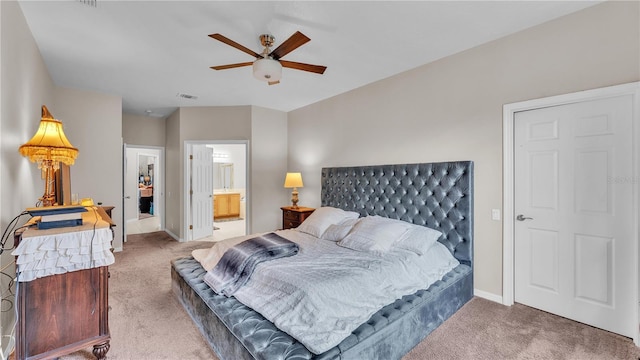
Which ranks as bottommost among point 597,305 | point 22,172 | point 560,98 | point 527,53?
point 597,305

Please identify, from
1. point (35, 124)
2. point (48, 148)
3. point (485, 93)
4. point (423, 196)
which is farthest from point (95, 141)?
point (485, 93)

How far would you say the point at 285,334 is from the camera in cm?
171

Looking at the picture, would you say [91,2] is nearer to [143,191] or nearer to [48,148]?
[48,148]

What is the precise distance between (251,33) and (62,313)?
2.67m

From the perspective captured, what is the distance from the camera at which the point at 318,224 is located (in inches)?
143

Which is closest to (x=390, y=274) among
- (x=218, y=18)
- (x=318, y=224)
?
(x=318, y=224)

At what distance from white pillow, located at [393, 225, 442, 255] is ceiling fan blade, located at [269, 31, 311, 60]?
2128mm

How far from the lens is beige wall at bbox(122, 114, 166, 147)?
6.08m

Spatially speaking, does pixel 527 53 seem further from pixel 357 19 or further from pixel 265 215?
pixel 265 215

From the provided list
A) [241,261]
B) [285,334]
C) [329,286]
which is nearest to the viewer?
[285,334]

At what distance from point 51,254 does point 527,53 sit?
411cm

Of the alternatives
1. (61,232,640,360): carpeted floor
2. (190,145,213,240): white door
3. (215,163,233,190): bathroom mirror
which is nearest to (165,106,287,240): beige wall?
(190,145,213,240): white door

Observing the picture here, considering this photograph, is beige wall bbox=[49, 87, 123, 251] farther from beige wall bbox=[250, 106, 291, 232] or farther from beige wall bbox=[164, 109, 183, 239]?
beige wall bbox=[250, 106, 291, 232]

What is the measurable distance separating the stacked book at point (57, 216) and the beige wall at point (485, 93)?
3.32m
